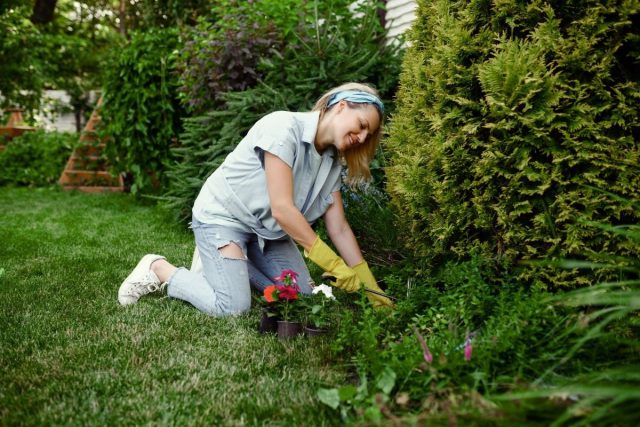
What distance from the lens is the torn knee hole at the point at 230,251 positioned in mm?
3078

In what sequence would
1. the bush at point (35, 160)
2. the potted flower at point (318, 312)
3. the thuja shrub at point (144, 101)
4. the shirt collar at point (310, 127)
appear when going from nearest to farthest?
the potted flower at point (318, 312) → the shirt collar at point (310, 127) → the thuja shrub at point (144, 101) → the bush at point (35, 160)

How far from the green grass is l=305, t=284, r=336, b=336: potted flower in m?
0.07

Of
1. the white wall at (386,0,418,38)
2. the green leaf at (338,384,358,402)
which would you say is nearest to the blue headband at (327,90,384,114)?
the green leaf at (338,384,358,402)

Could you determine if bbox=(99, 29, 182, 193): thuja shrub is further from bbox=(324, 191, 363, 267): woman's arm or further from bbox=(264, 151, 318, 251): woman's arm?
bbox=(264, 151, 318, 251): woman's arm

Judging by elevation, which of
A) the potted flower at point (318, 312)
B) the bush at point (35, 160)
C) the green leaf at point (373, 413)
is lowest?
the bush at point (35, 160)

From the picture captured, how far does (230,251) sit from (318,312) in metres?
0.76

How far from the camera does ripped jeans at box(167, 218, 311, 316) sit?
118 inches

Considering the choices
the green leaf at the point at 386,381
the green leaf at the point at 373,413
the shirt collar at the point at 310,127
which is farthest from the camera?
the shirt collar at the point at 310,127

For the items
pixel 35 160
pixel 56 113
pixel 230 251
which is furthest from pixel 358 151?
pixel 56 113

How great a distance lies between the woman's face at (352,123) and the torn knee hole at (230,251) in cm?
79

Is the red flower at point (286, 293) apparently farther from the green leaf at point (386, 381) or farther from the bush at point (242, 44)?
the bush at point (242, 44)

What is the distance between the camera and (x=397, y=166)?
9.47ft

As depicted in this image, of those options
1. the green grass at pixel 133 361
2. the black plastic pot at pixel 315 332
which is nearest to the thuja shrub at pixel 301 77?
the green grass at pixel 133 361

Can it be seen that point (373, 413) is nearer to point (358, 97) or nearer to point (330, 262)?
point (330, 262)
